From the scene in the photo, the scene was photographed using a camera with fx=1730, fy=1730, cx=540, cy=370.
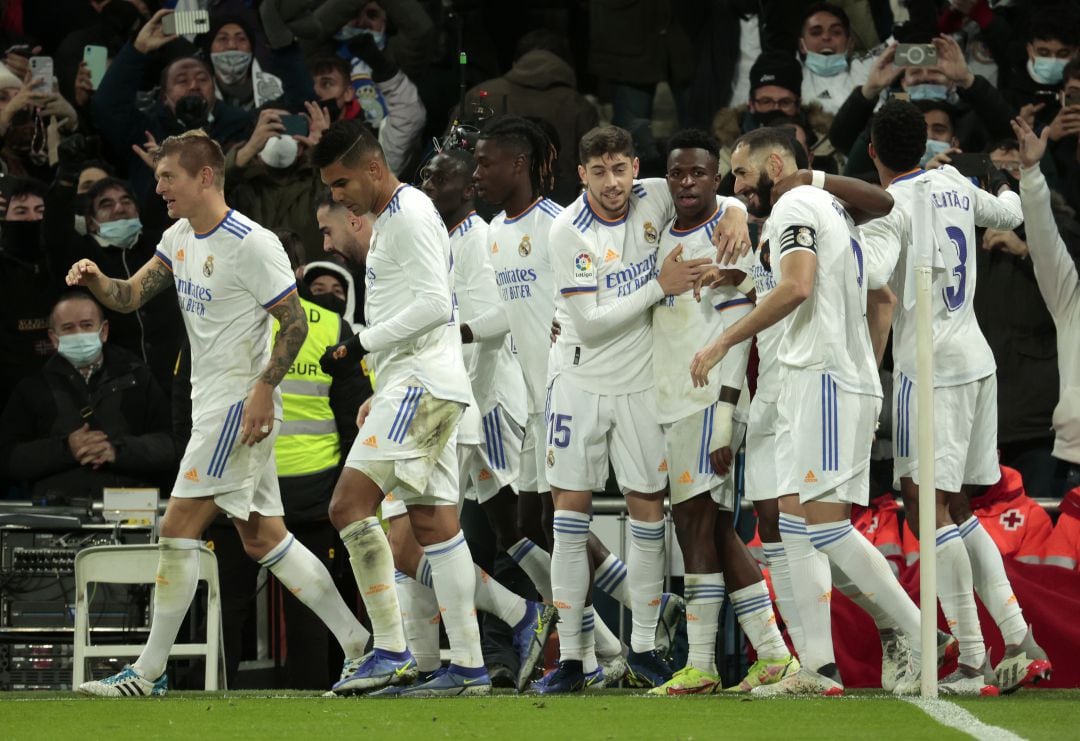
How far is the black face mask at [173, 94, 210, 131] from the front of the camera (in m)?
12.1

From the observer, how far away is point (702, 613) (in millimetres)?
7711

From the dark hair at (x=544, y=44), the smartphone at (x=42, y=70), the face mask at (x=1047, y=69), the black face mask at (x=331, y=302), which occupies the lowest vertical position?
the black face mask at (x=331, y=302)

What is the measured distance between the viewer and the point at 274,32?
12.7 meters

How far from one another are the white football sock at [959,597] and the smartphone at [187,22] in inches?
273

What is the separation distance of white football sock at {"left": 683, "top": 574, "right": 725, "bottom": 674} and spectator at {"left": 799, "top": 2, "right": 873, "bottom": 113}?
18.2 feet

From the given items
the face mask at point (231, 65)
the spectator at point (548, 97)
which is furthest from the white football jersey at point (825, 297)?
the face mask at point (231, 65)

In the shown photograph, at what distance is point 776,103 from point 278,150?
3433 mm


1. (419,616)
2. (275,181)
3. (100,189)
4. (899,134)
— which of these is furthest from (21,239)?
(899,134)

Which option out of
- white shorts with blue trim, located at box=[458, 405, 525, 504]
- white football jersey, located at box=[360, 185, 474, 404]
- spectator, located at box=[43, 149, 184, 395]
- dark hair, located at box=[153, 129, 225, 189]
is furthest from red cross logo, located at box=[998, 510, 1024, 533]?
spectator, located at box=[43, 149, 184, 395]

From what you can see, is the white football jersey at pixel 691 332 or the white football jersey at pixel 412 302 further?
the white football jersey at pixel 691 332

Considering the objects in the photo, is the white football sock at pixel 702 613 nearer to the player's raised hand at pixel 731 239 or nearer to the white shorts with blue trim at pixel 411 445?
the white shorts with blue trim at pixel 411 445

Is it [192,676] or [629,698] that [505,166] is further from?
[192,676]

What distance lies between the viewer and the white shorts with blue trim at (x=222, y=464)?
7832 millimetres

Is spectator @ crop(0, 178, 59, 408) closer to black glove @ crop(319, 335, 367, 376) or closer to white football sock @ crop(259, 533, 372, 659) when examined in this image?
white football sock @ crop(259, 533, 372, 659)
